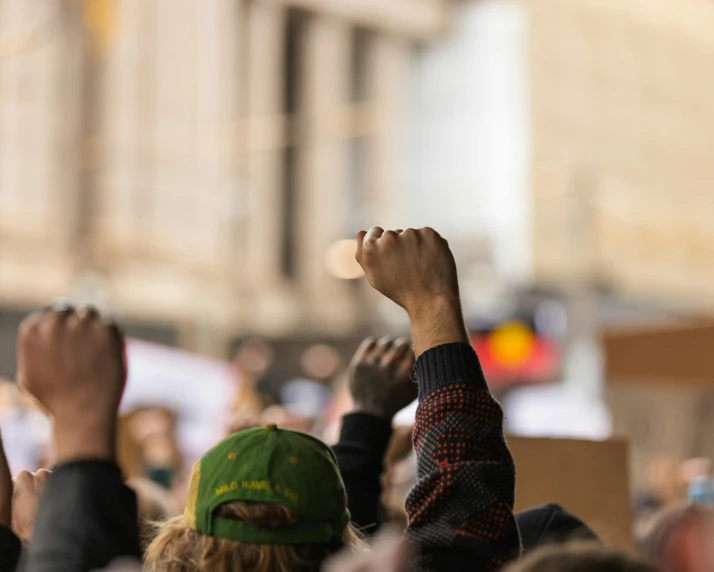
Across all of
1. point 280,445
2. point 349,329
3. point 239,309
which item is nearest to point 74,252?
point 239,309

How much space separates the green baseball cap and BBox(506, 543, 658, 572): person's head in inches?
17.8

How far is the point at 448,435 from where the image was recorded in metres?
1.63

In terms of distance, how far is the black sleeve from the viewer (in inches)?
67.7

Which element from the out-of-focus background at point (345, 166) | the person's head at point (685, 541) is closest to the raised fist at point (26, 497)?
the person's head at point (685, 541)

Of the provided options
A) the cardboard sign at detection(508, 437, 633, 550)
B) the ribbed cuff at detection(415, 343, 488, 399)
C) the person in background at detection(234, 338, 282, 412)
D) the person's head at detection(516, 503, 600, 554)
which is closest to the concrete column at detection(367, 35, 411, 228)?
the person in background at detection(234, 338, 282, 412)

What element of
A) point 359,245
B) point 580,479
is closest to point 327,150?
point 580,479

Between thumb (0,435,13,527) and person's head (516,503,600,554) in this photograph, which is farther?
person's head (516,503,600,554)

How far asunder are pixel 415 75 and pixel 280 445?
32.8 m

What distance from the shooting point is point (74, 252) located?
23453 mm

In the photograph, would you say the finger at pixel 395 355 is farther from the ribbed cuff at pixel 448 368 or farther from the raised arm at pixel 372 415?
the ribbed cuff at pixel 448 368

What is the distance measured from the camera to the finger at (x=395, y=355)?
2.28 m

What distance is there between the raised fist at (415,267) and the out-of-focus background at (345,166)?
14140 millimetres

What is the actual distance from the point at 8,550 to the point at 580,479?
153 cm

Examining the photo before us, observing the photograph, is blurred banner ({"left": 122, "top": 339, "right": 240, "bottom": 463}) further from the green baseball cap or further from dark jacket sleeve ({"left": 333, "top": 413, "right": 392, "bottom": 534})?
the green baseball cap
